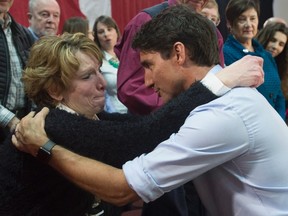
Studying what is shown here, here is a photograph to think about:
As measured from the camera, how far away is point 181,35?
→ 1497mm

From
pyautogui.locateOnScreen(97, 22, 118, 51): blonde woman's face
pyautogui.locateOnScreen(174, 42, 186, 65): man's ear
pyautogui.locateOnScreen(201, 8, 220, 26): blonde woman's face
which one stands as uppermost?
pyautogui.locateOnScreen(174, 42, 186, 65): man's ear

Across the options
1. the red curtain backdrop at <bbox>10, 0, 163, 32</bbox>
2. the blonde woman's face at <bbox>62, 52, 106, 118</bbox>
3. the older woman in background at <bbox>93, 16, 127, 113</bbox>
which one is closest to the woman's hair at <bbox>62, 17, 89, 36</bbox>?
the older woman in background at <bbox>93, 16, 127, 113</bbox>

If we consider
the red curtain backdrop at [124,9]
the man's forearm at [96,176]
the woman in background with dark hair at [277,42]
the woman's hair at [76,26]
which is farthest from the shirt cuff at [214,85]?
the red curtain backdrop at [124,9]

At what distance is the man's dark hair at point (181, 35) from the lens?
150 centimetres

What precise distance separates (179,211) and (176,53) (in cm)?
53

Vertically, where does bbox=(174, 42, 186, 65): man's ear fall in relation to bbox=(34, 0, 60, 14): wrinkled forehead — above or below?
above

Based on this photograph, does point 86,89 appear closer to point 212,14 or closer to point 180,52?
point 180,52

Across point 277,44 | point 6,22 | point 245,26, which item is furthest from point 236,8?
point 6,22

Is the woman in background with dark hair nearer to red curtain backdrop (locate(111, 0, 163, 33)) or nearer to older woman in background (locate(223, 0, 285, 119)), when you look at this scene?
older woman in background (locate(223, 0, 285, 119))

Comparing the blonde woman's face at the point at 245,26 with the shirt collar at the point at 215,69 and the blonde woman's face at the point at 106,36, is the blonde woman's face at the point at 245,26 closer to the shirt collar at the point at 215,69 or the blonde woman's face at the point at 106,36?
the blonde woman's face at the point at 106,36

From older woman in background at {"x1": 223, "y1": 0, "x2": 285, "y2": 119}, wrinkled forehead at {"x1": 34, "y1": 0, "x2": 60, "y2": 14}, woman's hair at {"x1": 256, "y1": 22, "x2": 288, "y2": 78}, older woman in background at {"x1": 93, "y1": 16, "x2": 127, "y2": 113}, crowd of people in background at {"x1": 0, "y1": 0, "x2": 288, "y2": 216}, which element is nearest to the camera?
crowd of people in background at {"x1": 0, "y1": 0, "x2": 288, "y2": 216}

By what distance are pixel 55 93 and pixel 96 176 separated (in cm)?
44

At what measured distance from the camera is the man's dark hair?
1.50 m

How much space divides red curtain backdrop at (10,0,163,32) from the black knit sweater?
309 cm
